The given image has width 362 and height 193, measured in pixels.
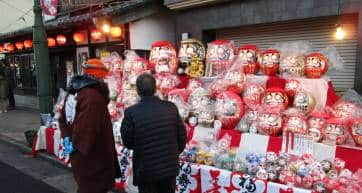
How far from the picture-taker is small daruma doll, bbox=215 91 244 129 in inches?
201

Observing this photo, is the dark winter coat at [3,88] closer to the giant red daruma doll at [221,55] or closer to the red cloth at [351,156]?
the giant red daruma doll at [221,55]

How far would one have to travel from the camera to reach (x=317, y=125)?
4.41 meters

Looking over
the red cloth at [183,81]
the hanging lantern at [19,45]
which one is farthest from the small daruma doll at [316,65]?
the hanging lantern at [19,45]

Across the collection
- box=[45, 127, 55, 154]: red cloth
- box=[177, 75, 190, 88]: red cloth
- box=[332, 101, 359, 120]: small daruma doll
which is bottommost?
box=[45, 127, 55, 154]: red cloth

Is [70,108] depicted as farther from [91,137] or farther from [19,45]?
[19,45]

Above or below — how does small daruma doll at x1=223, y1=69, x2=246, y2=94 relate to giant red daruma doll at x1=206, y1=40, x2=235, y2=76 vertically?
below

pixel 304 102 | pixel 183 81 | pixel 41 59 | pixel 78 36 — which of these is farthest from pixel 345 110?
pixel 78 36

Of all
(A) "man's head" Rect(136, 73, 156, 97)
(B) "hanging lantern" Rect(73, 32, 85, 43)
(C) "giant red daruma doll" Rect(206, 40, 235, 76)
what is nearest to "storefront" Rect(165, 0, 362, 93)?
(C) "giant red daruma doll" Rect(206, 40, 235, 76)

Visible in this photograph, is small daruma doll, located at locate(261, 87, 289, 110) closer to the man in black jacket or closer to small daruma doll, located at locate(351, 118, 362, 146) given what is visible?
small daruma doll, located at locate(351, 118, 362, 146)

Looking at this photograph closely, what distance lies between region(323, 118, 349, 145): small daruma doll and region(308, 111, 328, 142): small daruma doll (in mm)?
105

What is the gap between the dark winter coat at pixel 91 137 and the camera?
12.7 ft

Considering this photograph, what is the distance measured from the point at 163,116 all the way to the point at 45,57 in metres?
5.97

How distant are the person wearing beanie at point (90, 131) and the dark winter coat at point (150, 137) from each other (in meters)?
0.46

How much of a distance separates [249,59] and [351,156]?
7.08 ft
